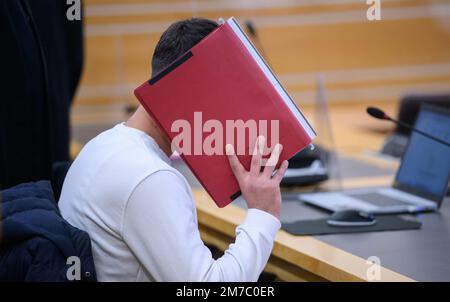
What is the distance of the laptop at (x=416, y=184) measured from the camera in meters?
2.18

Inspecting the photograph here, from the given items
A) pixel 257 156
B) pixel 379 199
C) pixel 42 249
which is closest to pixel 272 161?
pixel 257 156

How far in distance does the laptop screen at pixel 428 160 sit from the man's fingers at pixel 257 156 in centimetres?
89

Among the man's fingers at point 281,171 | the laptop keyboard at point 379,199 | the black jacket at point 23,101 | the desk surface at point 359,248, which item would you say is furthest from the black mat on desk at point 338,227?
the black jacket at point 23,101

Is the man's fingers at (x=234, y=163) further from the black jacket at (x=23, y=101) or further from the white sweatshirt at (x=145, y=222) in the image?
the black jacket at (x=23, y=101)

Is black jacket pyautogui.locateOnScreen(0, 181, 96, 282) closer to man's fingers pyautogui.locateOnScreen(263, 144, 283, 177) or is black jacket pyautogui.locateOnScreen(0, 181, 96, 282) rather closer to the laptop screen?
man's fingers pyautogui.locateOnScreen(263, 144, 283, 177)

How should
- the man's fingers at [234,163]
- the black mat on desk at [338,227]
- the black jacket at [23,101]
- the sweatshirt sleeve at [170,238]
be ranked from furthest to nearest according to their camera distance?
the black jacket at [23,101], the black mat on desk at [338,227], the man's fingers at [234,163], the sweatshirt sleeve at [170,238]

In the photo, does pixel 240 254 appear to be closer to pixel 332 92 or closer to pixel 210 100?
pixel 210 100

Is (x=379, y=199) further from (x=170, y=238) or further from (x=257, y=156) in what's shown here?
(x=170, y=238)

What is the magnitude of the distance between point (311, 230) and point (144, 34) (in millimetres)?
4046

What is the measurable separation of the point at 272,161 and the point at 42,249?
0.40m

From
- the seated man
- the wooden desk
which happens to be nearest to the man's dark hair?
the seated man

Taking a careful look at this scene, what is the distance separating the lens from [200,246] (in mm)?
1337

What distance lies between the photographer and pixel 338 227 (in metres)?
2.00

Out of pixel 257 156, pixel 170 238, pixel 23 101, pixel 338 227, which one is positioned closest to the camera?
pixel 170 238
